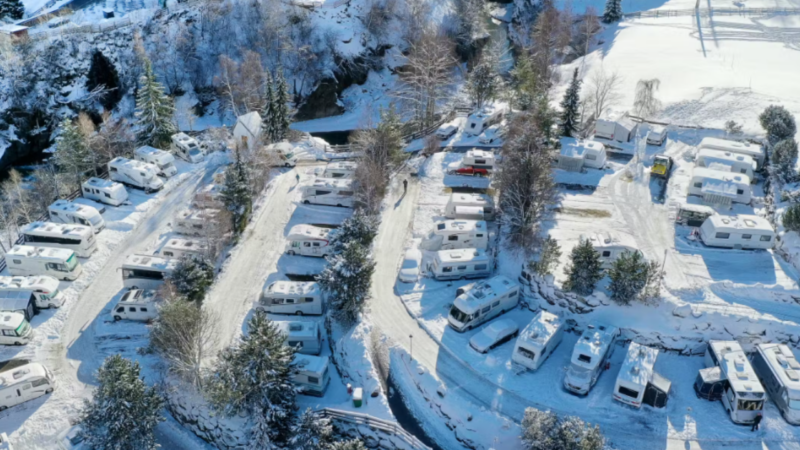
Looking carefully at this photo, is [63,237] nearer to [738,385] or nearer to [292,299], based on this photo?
[292,299]

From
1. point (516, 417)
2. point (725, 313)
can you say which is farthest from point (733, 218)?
point (516, 417)

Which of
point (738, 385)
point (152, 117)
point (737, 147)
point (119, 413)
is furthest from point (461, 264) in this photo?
point (152, 117)

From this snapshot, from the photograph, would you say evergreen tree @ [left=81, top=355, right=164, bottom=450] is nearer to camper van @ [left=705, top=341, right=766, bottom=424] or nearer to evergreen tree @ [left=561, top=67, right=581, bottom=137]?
camper van @ [left=705, top=341, right=766, bottom=424]

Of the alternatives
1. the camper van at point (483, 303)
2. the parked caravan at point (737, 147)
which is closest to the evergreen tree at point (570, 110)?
the parked caravan at point (737, 147)

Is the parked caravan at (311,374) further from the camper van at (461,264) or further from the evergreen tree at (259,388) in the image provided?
the camper van at (461,264)

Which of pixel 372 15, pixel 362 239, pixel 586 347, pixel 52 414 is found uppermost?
pixel 372 15

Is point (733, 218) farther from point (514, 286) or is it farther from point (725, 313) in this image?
point (514, 286)
